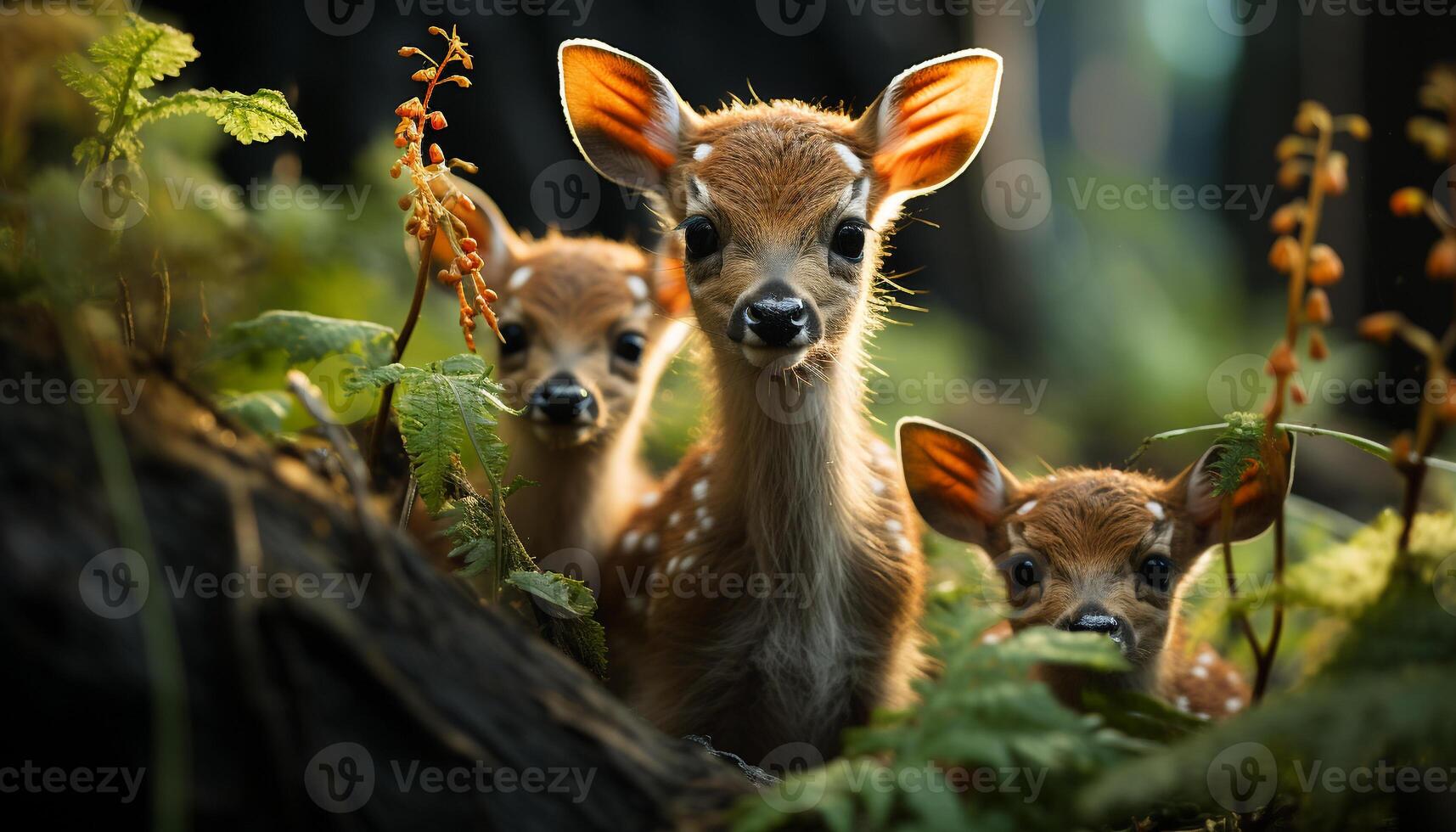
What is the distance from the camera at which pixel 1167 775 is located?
6.08 ft

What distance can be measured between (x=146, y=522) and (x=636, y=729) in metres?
0.96

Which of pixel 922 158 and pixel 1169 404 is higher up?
pixel 922 158

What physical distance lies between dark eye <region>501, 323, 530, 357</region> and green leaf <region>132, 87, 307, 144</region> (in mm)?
1893

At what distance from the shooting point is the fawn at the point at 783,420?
386cm

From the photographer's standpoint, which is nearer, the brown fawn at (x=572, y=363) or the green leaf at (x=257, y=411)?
the green leaf at (x=257, y=411)

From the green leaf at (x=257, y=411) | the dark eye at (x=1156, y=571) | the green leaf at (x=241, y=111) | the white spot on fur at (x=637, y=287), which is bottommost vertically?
the dark eye at (x=1156, y=571)

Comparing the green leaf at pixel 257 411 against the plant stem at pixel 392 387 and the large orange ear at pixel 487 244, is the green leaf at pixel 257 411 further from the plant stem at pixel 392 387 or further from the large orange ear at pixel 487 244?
the large orange ear at pixel 487 244

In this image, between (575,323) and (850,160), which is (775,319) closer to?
(850,160)

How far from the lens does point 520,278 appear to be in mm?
4945

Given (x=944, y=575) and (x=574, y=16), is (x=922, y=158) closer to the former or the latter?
(x=944, y=575)

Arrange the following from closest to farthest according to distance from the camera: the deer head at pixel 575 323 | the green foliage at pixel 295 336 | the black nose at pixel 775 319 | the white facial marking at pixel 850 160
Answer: the green foliage at pixel 295 336 < the black nose at pixel 775 319 < the white facial marking at pixel 850 160 < the deer head at pixel 575 323

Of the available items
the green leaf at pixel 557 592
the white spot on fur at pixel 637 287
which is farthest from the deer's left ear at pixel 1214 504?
the white spot on fur at pixel 637 287

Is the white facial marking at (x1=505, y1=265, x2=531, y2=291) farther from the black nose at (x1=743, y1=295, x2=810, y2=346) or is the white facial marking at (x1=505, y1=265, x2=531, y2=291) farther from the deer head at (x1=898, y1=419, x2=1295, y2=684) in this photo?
the deer head at (x1=898, y1=419, x2=1295, y2=684)

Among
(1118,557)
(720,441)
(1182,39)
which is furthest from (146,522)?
(1182,39)
